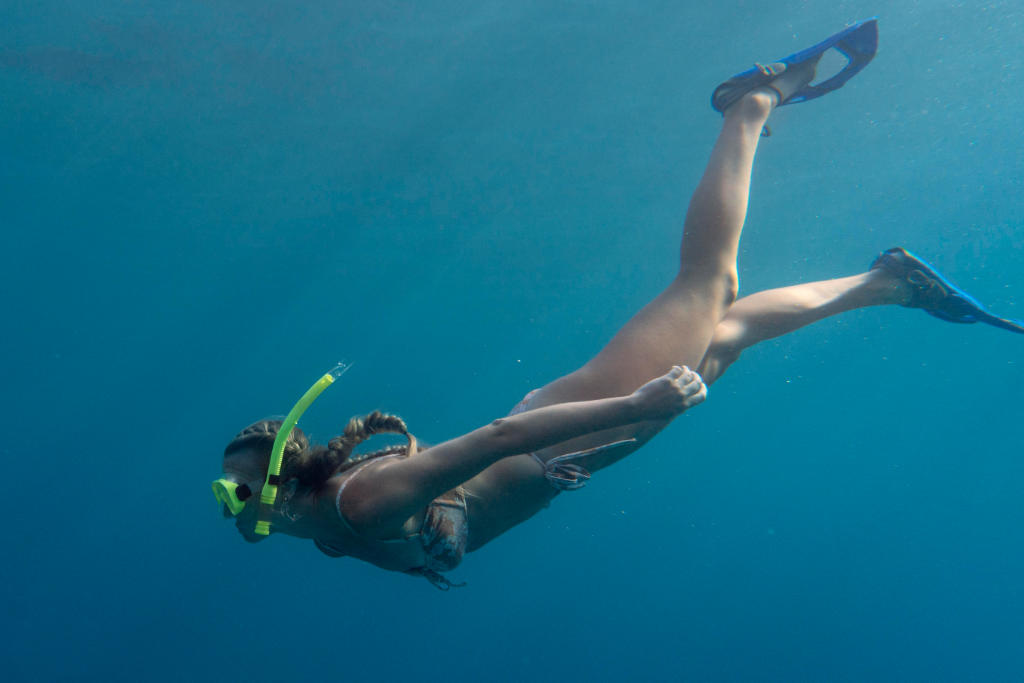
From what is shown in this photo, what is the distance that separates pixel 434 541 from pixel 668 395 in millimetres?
1412

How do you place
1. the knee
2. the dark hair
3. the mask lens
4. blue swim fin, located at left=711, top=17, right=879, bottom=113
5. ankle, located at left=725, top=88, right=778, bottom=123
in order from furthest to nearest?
1. blue swim fin, located at left=711, top=17, right=879, bottom=113
2. ankle, located at left=725, top=88, right=778, bottom=123
3. the knee
4. the dark hair
5. the mask lens

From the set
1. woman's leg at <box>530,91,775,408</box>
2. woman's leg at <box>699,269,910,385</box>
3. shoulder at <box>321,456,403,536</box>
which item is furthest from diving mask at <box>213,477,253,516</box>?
woman's leg at <box>699,269,910,385</box>

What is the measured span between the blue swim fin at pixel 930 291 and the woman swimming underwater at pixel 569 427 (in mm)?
13

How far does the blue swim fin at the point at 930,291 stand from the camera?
3771 mm

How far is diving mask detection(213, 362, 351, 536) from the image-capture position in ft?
7.71

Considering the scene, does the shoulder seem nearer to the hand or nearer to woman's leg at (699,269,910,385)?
the hand

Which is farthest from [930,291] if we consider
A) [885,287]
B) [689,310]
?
[689,310]

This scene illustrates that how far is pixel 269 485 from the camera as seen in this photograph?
239 cm

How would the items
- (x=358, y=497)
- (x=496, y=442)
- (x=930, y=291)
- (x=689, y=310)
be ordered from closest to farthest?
(x=496, y=442) < (x=358, y=497) < (x=689, y=310) < (x=930, y=291)

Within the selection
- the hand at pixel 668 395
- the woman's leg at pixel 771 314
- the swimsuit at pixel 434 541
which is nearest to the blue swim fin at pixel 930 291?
the woman's leg at pixel 771 314

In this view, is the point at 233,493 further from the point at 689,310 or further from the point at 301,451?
the point at 689,310

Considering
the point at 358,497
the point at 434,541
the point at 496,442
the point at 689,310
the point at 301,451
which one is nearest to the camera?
the point at 496,442

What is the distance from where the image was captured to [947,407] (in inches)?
2101

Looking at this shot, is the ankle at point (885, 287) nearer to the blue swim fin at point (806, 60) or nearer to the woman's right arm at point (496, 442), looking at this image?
the blue swim fin at point (806, 60)
